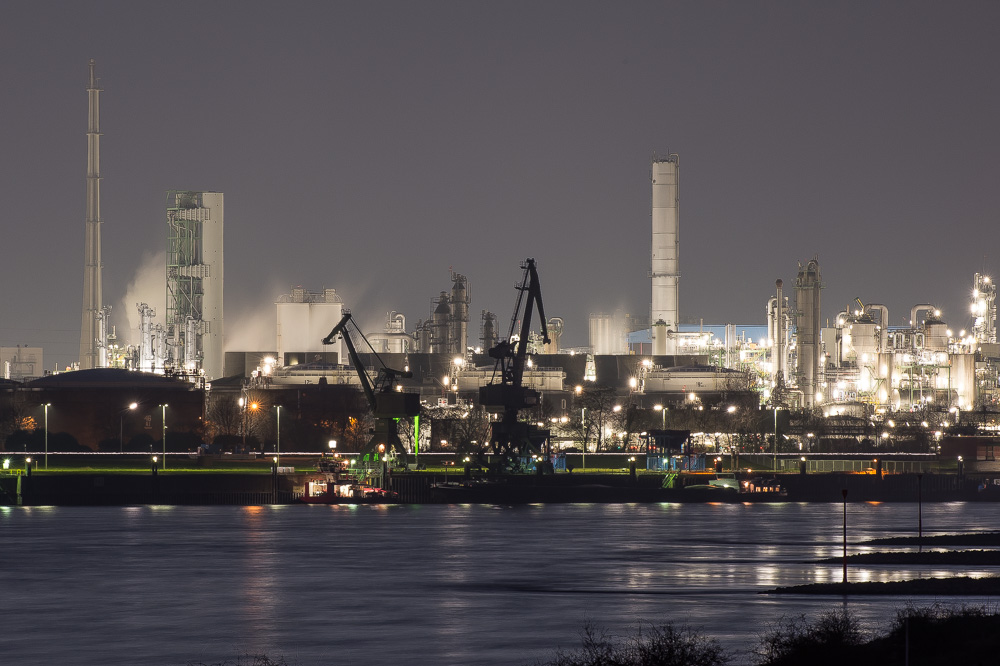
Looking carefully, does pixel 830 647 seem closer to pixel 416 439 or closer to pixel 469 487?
pixel 469 487

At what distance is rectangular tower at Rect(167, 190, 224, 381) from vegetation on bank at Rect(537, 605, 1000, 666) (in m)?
142

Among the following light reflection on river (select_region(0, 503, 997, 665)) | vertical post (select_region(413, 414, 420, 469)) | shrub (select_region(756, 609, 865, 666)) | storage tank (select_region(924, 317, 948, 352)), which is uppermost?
storage tank (select_region(924, 317, 948, 352))

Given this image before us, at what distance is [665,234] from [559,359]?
18.9m

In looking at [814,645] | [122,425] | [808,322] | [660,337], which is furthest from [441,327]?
[814,645]

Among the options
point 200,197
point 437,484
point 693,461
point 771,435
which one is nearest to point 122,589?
point 437,484

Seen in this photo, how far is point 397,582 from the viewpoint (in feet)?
152

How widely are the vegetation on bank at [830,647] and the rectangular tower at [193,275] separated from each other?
142 metres

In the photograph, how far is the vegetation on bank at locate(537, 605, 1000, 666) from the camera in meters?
27.3

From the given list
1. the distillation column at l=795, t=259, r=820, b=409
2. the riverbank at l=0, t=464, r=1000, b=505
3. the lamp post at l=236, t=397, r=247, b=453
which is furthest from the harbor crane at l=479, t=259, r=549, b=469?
the distillation column at l=795, t=259, r=820, b=409

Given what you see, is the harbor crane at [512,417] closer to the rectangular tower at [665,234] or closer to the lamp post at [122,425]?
the lamp post at [122,425]

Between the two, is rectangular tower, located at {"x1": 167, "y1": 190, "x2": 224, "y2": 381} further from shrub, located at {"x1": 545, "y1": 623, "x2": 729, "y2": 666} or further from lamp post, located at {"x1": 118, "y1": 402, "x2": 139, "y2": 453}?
shrub, located at {"x1": 545, "y1": 623, "x2": 729, "y2": 666}

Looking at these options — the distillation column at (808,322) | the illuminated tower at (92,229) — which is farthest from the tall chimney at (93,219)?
the distillation column at (808,322)

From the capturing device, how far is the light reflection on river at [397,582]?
3406 cm

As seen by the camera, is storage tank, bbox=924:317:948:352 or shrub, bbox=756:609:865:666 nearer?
shrub, bbox=756:609:865:666
